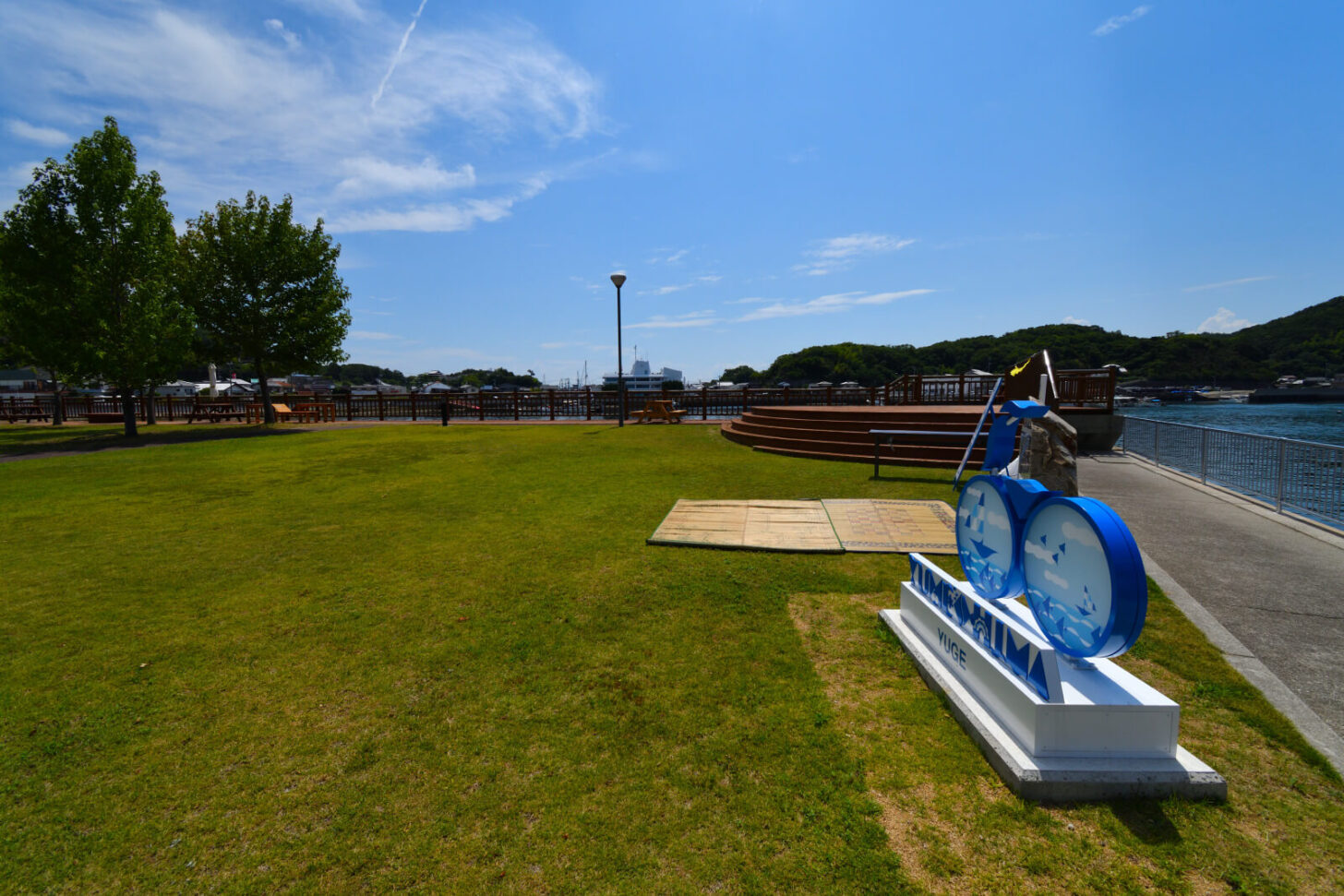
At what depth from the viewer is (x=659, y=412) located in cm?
2506

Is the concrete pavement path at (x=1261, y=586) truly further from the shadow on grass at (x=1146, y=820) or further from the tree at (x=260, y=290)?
the tree at (x=260, y=290)

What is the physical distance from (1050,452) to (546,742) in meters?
4.21

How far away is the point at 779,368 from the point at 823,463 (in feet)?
511

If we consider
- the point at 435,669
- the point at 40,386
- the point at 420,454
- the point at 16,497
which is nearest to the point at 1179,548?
the point at 435,669

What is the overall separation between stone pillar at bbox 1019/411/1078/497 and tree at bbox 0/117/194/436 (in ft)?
87.3

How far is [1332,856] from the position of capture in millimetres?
2379

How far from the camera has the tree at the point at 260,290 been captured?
85.3 ft

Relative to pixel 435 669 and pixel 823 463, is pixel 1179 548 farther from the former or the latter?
pixel 435 669

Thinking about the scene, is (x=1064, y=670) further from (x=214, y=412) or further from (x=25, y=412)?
(x=25, y=412)

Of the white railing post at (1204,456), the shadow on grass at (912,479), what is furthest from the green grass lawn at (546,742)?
the white railing post at (1204,456)

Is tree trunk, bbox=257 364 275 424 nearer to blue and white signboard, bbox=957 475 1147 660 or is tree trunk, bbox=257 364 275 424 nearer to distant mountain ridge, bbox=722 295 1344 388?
blue and white signboard, bbox=957 475 1147 660

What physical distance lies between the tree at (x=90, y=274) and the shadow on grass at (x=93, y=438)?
5.32 feet

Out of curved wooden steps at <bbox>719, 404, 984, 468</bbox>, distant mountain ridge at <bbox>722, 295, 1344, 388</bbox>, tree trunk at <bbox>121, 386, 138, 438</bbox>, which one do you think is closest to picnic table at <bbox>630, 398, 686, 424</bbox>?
curved wooden steps at <bbox>719, 404, 984, 468</bbox>

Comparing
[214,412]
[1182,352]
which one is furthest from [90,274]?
[1182,352]
